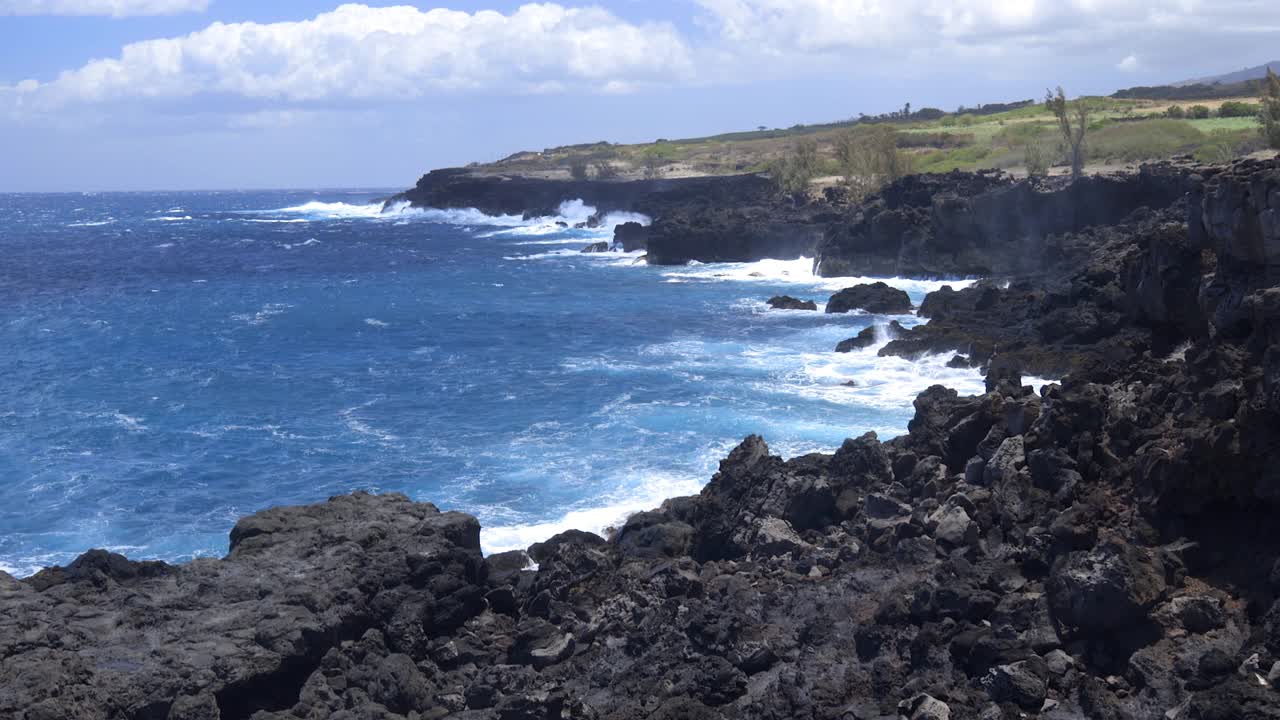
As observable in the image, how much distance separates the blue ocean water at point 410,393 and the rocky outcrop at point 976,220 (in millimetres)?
3264

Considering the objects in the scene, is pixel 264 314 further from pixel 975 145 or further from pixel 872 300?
pixel 975 145

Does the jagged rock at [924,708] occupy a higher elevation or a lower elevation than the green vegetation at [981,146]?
lower

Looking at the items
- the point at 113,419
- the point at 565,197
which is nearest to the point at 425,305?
the point at 113,419

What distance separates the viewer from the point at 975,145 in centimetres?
9906

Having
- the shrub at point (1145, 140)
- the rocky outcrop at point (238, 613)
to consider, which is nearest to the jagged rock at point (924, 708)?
the rocky outcrop at point (238, 613)

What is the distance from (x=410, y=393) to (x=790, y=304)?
2162cm

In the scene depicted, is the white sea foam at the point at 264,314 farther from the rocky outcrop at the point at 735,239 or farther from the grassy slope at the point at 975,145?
the grassy slope at the point at 975,145

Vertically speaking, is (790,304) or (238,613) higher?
(238,613)

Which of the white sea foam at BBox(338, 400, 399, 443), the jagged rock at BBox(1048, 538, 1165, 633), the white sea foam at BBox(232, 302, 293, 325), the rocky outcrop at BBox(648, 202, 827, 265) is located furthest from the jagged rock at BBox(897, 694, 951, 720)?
the rocky outcrop at BBox(648, 202, 827, 265)

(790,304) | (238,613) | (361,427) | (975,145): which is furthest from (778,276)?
(238,613)

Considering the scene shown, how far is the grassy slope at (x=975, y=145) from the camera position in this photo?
6775 cm

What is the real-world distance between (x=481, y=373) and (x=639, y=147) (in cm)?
13652

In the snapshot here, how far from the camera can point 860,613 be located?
1762 cm

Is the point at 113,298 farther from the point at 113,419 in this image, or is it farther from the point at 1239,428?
the point at 1239,428
